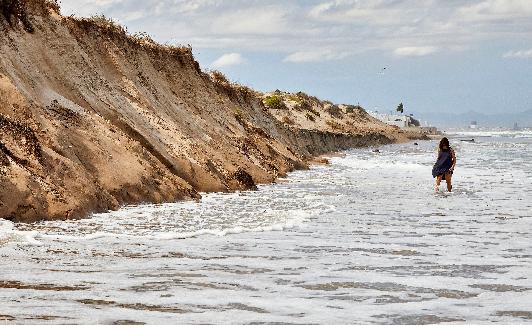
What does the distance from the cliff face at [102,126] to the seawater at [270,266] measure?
81 cm

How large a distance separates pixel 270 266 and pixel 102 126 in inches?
347

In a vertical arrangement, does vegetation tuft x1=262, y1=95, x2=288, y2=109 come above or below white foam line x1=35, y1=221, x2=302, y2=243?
above

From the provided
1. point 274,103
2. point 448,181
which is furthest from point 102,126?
point 274,103

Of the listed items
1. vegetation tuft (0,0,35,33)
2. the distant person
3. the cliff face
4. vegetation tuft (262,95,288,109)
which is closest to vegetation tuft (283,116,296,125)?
Result: vegetation tuft (262,95,288,109)

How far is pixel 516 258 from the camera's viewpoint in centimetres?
936

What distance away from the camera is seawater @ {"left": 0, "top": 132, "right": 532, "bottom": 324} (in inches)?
251

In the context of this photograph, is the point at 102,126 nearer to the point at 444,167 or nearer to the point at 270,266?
the point at 270,266

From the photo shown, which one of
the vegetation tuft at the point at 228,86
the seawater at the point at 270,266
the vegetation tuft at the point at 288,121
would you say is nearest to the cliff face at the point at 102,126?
the seawater at the point at 270,266

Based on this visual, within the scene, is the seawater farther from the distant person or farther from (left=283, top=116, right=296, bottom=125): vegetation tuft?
(left=283, top=116, right=296, bottom=125): vegetation tuft

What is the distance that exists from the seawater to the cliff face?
81 centimetres

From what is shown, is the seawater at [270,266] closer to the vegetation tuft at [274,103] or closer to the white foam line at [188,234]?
the white foam line at [188,234]

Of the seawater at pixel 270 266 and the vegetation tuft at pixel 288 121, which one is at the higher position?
the vegetation tuft at pixel 288 121

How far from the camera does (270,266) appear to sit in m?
8.59

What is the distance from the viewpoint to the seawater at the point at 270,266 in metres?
6.38
